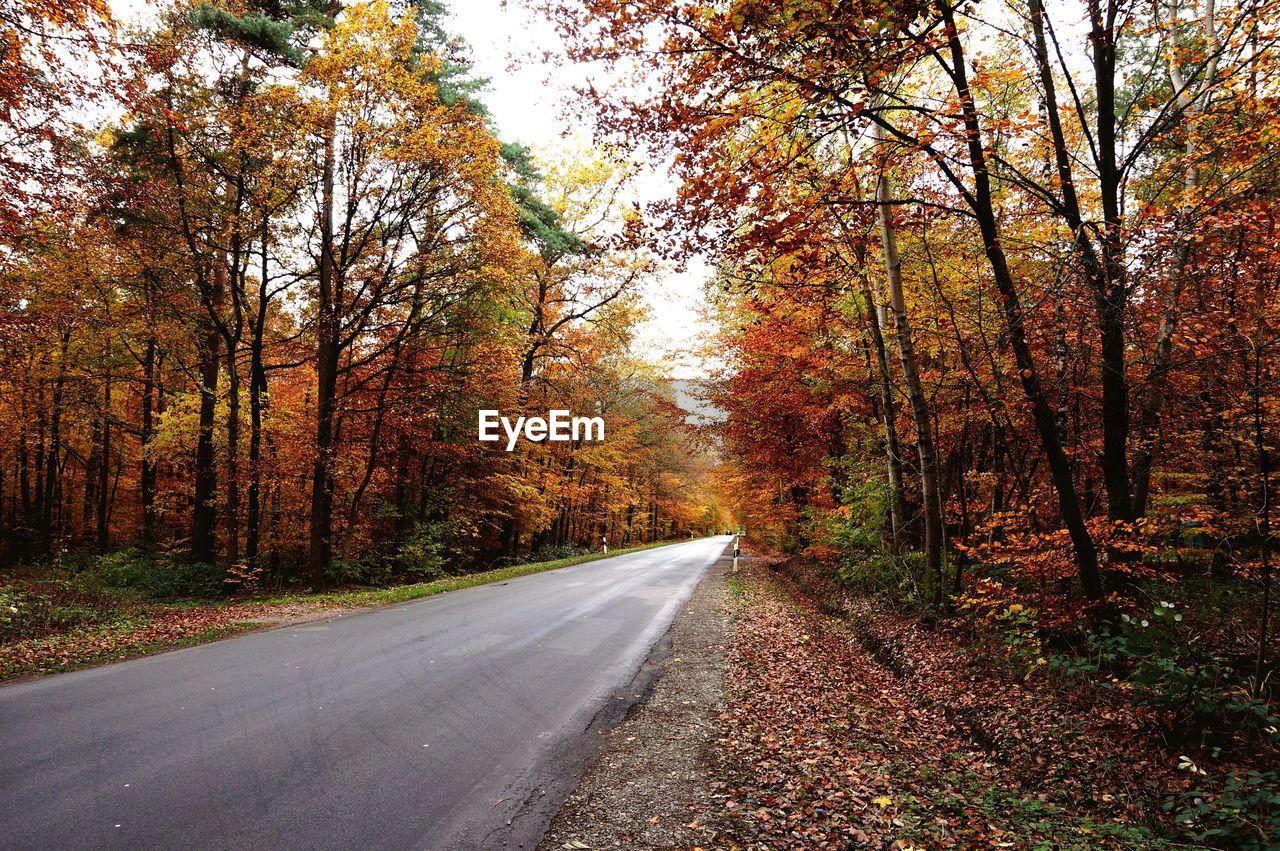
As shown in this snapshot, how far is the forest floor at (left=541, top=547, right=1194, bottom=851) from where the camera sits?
3.71m

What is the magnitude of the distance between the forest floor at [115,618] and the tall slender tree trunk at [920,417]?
10733 mm

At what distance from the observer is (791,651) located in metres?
8.78

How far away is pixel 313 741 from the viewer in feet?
15.7

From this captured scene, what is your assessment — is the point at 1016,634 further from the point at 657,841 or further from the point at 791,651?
the point at 657,841

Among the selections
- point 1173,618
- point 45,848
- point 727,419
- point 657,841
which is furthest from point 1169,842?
point 727,419

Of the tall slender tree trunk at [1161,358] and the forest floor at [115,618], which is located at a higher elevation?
the tall slender tree trunk at [1161,358]

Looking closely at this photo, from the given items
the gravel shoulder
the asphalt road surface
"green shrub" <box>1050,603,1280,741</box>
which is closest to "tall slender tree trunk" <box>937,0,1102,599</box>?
"green shrub" <box>1050,603,1280,741</box>

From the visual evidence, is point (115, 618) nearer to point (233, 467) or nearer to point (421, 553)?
point (233, 467)

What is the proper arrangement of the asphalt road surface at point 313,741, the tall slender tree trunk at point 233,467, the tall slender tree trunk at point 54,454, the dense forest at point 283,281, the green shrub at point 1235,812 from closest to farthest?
the green shrub at point 1235,812 → the asphalt road surface at point 313,741 → the dense forest at point 283,281 → the tall slender tree trunk at point 233,467 → the tall slender tree trunk at point 54,454

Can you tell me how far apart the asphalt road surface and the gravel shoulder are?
0.63ft
